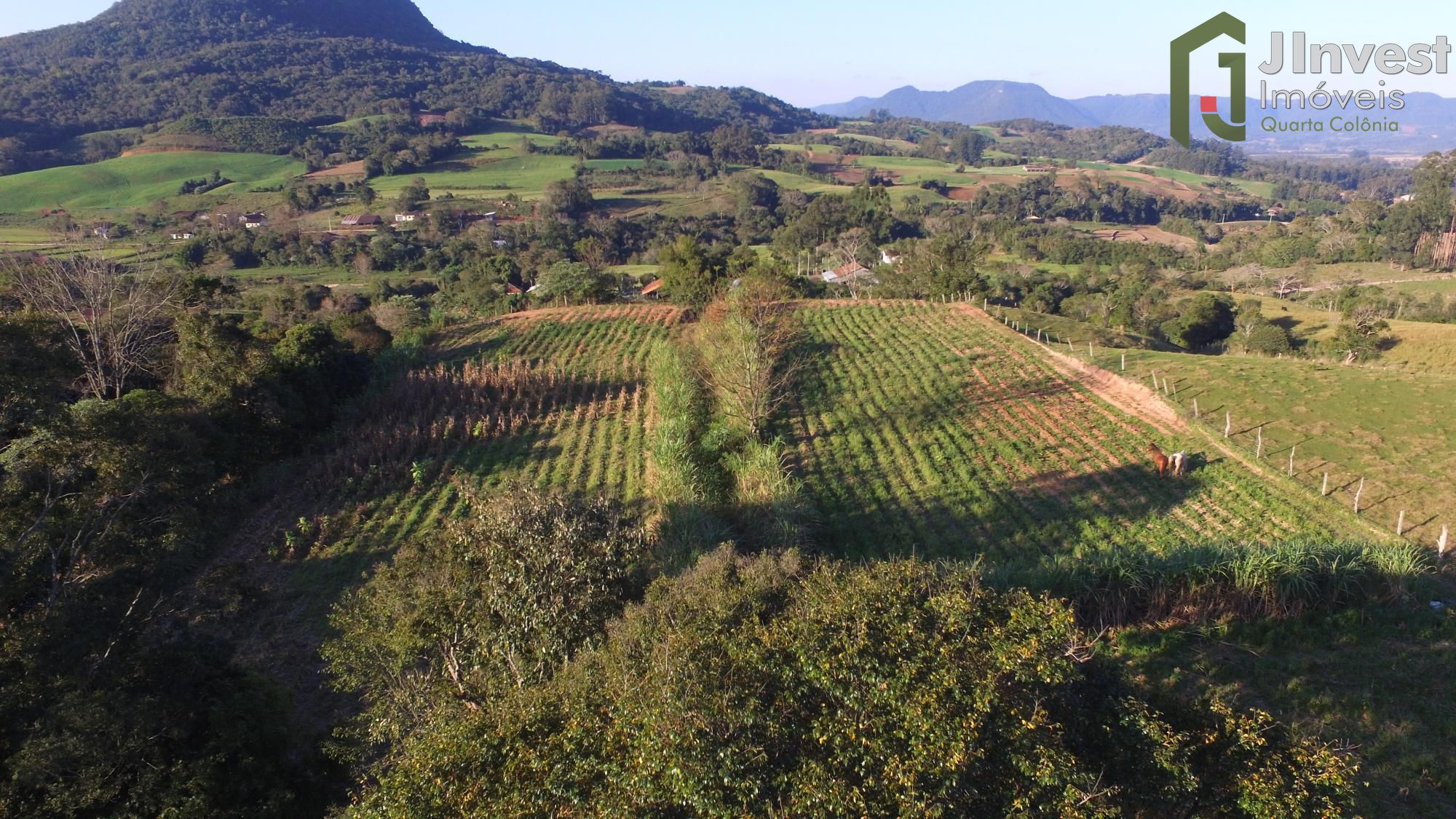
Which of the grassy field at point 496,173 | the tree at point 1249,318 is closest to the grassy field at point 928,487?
the tree at point 1249,318

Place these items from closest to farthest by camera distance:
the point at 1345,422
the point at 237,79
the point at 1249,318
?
the point at 1345,422, the point at 1249,318, the point at 237,79

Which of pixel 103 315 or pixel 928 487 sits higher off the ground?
pixel 103 315

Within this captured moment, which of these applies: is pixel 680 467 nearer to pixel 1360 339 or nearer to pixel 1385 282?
pixel 1360 339

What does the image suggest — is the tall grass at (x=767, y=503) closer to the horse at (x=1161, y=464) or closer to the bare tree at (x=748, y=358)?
the bare tree at (x=748, y=358)

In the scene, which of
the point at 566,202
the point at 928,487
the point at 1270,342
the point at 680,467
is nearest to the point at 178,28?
the point at 566,202

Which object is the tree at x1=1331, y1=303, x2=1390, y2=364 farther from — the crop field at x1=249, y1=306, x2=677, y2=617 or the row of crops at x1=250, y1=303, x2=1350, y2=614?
the crop field at x1=249, y1=306, x2=677, y2=617

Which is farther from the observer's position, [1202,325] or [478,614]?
[1202,325]
